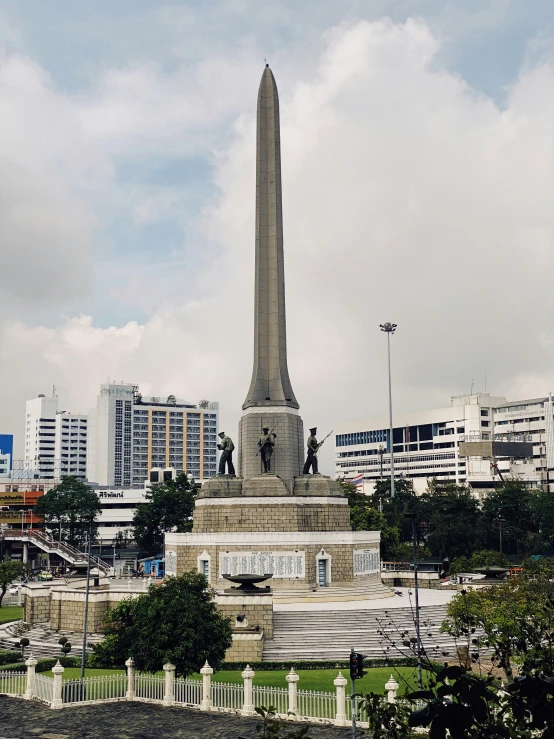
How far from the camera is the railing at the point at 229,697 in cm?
2309

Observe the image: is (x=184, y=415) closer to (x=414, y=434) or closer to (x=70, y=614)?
(x=414, y=434)

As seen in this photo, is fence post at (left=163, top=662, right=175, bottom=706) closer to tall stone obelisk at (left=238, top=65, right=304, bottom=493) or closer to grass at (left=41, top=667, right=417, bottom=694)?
grass at (left=41, top=667, right=417, bottom=694)

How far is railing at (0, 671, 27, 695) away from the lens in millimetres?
25031

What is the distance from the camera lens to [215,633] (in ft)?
87.3

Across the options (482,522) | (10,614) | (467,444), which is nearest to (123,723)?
(10,614)

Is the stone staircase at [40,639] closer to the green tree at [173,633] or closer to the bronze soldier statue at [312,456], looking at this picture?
the green tree at [173,633]

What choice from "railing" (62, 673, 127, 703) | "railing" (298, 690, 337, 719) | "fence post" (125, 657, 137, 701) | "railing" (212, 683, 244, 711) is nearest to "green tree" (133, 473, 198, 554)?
"railing" (62, 673, 127, 703)

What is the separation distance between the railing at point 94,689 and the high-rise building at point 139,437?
120227 millimetres

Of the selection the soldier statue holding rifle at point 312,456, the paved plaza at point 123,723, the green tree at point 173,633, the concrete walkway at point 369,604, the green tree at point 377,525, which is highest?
the soldier statue holding rifle at point 312,456

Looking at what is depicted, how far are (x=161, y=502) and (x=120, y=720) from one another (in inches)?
2350

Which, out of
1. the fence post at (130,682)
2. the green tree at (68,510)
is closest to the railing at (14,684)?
the fence post at (130,682)

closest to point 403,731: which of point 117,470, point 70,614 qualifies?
point 70,614

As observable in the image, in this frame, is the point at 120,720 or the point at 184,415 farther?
the point at 184,415

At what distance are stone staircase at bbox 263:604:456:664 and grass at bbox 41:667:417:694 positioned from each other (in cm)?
248
